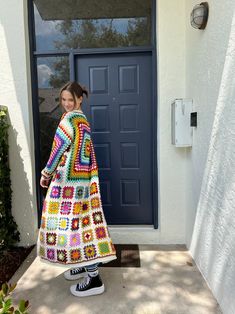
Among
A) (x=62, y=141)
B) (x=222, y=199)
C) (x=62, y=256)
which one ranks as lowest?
(x=62, y=256)

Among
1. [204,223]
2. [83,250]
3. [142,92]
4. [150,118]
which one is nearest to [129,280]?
[83,250]

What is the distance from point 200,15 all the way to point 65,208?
204 centimetres

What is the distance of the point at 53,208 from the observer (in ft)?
8.54

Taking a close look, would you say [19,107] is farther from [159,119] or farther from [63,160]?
[159,119]

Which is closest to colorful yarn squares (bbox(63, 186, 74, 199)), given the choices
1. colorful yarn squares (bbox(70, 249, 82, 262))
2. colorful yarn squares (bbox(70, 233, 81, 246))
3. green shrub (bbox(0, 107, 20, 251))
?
colorful yarn squares (bbox(70, 233, 81, 246))

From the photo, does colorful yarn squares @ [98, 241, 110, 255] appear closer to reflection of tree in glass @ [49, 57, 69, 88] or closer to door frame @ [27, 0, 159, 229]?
door frame @ [27, 0, 159, 229]

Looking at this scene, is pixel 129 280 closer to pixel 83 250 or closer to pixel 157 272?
pixel 157 272

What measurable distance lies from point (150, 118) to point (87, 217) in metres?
1.60

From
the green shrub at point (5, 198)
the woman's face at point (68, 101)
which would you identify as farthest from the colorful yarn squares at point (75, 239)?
the green shrub at point (5, 198)

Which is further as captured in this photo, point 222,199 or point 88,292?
point 88,292

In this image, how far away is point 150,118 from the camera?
374cm

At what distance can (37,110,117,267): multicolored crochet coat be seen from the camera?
101 inches

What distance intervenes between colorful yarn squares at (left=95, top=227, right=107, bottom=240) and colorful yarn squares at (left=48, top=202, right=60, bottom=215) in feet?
1.23

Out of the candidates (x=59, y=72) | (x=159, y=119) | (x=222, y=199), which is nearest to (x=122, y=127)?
(x=159, y=119)
